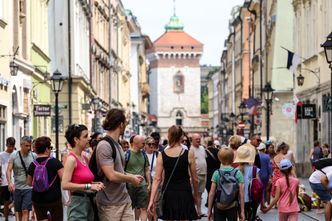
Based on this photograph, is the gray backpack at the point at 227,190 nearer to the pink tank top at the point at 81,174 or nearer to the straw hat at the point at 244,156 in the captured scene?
the straw hat at the point at 244,156

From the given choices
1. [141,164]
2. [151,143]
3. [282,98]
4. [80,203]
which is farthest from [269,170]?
[282,98]

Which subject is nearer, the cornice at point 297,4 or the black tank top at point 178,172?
the black tank top at point 178,172

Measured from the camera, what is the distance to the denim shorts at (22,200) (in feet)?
57.7

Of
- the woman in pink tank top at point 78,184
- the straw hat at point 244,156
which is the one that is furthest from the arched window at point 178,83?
the woman in pink tank top at point 78,184

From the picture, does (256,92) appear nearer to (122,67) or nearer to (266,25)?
(266,25)

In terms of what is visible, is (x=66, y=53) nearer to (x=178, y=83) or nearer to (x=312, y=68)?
(x=312, y=68)

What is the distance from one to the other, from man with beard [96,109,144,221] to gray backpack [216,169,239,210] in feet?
11.3

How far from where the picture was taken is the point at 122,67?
92.2 metres

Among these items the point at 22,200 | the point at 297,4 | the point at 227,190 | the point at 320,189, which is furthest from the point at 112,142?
the point at 297,4

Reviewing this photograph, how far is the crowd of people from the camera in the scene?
35.5ft

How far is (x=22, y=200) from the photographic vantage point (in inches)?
695

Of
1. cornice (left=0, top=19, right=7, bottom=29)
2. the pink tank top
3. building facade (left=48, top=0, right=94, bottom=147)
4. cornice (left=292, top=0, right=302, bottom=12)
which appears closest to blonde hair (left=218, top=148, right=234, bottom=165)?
the pink tank top

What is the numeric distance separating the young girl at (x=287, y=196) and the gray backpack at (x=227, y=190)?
816 mm

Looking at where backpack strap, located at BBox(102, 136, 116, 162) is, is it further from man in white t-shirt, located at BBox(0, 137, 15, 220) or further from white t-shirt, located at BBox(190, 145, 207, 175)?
white t-shirt, located at BBox(190, 145, 207, 175)
